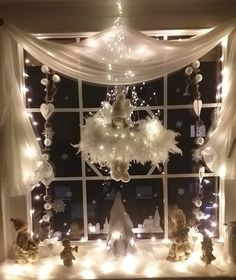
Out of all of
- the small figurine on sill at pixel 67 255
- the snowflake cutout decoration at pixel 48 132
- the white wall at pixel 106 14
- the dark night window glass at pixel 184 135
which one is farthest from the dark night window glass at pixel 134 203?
A: the white wall at pixel 106 14

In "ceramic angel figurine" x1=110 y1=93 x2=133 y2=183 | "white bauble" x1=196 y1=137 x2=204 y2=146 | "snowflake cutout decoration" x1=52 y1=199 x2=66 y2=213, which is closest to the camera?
"ceramic angel figurine" x1=110 y1=93 x2=133 y2=183

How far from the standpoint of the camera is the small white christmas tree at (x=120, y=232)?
6.51 ft

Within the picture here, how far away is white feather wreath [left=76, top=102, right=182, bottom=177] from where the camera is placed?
1.85 meters

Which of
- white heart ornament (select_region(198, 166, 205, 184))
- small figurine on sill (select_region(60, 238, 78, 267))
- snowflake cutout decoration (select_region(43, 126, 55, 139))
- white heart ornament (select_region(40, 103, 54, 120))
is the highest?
white heart ornament (select_region(40, 103, 54, 120))

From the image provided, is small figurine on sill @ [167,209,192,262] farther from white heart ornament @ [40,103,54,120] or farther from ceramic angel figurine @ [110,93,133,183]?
white heart ornament @ [40,103,54,120]

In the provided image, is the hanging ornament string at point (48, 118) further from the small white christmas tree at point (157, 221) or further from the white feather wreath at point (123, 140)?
the small white christmas tree at point (157, 221)

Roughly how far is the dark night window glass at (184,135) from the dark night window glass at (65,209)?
22.4 inches

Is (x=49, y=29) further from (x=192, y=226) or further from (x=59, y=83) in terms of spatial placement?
(x=192, y=226)

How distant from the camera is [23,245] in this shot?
198 cm

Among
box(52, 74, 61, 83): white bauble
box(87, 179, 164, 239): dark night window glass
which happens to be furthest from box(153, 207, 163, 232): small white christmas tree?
box(52, 74, 61, 83): white bauble

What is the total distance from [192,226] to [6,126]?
1163mm

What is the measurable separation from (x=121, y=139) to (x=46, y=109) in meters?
0.48

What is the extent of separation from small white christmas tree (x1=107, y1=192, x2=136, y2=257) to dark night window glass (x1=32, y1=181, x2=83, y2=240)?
0.89 ft

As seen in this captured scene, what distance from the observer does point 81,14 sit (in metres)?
1.93
